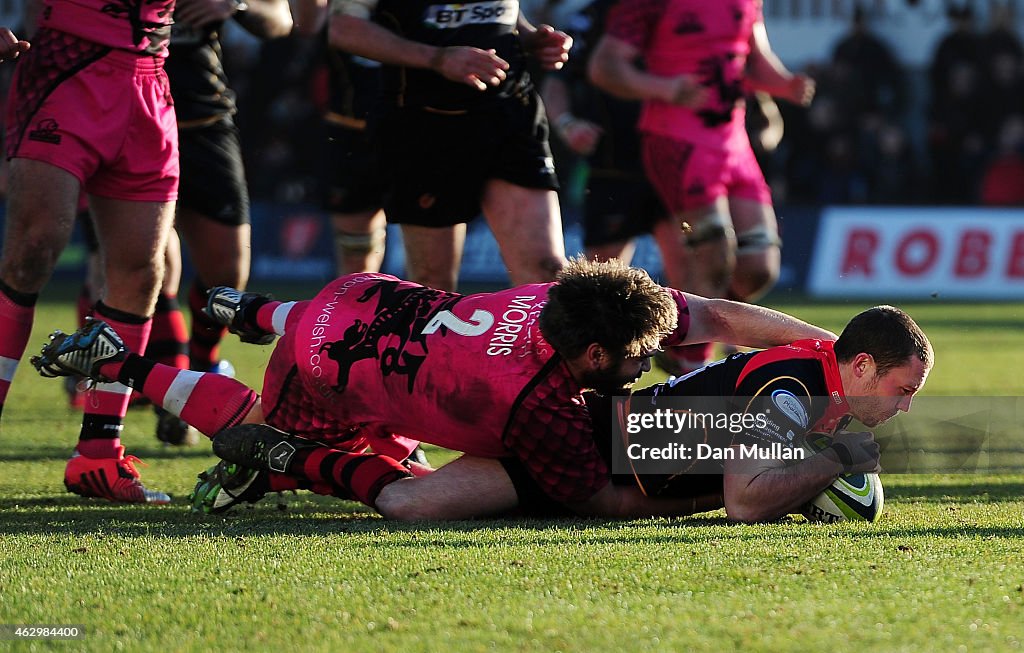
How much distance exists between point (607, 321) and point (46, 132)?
1.89 metres

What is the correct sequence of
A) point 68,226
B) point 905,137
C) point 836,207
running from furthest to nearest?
point 905,137 < point 836,207 < point 68,226

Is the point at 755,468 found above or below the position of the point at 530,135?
below

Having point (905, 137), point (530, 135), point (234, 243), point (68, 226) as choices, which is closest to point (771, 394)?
point (530, 135)

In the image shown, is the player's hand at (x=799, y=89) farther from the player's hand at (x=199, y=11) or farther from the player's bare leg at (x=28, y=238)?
the player's bare leg at (x=28, y=238)

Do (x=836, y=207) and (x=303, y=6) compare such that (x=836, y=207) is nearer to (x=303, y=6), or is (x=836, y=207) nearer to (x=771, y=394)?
(x=303, y=6)

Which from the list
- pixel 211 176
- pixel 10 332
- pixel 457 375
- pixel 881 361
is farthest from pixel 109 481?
pixel 881 361

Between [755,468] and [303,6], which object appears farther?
[303,6]

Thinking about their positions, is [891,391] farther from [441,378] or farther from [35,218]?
[35,218]

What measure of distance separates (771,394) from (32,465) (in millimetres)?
2904

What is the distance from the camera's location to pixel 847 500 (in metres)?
4.22

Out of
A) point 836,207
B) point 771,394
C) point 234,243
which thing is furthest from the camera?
point 836,207

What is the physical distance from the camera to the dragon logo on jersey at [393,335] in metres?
4.24

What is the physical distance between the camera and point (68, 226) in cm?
463

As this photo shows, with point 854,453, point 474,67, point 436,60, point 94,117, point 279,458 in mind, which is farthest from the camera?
point 436,60
